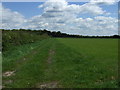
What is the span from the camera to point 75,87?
26.4 ft

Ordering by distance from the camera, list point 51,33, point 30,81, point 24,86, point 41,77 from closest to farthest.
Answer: point 24,86, point 30,81, point 41,77, point 51,33

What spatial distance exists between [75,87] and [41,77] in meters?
2.51

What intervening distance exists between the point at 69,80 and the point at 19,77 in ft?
8.16

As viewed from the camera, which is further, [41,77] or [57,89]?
[41,77]

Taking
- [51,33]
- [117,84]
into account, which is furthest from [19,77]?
[51,33]

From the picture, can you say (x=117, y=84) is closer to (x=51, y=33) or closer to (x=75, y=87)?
(x=75, y=87)

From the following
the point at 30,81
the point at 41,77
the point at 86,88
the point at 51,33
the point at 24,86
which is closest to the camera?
the point at 86,88

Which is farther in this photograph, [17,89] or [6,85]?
[6,85]

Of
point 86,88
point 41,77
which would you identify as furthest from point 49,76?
point 86,88

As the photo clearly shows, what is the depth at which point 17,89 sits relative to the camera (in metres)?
7.96

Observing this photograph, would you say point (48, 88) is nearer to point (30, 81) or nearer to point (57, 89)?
point (57, 89)

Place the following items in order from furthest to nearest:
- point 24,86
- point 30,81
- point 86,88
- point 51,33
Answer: point 51,33 < point 30,81 < point 24,86 < point 86,88

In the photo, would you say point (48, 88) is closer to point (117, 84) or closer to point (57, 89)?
point (57, 89)

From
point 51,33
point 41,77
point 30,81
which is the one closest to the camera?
point 30,81
